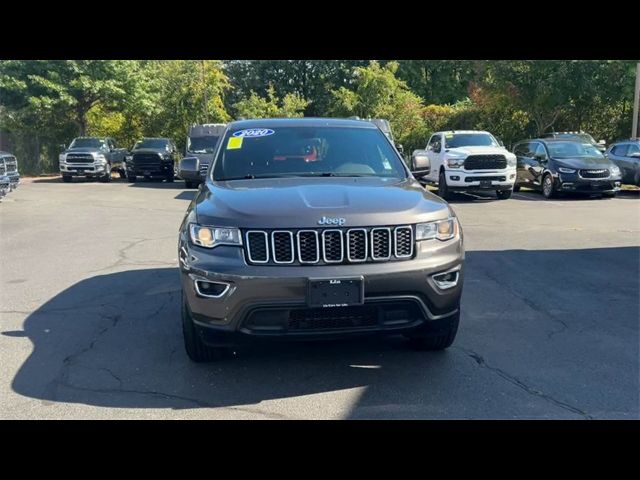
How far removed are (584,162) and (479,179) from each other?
10.4 feet

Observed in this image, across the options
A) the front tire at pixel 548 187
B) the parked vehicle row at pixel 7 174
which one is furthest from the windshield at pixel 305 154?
the front tire at pixel 548 187

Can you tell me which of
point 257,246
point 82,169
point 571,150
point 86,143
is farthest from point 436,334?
point 86,143

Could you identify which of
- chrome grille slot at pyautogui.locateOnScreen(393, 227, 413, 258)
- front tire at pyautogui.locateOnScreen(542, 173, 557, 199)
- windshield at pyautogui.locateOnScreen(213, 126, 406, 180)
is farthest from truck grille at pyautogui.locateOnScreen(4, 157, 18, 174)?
front tire at pyautogui.locateOnScreen(542, 173, 557, 199)

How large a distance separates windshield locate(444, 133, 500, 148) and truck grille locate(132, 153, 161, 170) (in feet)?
40.5

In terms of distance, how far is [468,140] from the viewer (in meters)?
18.5

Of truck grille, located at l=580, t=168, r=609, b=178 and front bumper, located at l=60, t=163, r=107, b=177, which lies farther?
front bumper, located at l=60, t=163, r=107, b=177

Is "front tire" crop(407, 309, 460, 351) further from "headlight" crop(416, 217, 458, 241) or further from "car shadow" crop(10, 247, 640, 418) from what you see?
"headlight" crop(416, 217, 458, 241)

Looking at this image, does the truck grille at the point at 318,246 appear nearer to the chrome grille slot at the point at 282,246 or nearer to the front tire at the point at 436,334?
the chrome grille slot at the point at 282,246

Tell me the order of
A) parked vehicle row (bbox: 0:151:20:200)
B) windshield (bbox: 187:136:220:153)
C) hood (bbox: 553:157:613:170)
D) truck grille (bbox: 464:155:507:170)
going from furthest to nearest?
windshield (bbox: 187:136:220:153) → hood (bbox: 553:157:613:170) → truck grille (bbox: 464:155:507:170) → parked vehicle row (bbox: 0:151:20:200)

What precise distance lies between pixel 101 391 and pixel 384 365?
6.62ft

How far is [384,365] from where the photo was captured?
4707 millimetres

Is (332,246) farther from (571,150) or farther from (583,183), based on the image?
(571,150)

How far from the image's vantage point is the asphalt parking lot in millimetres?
4020
